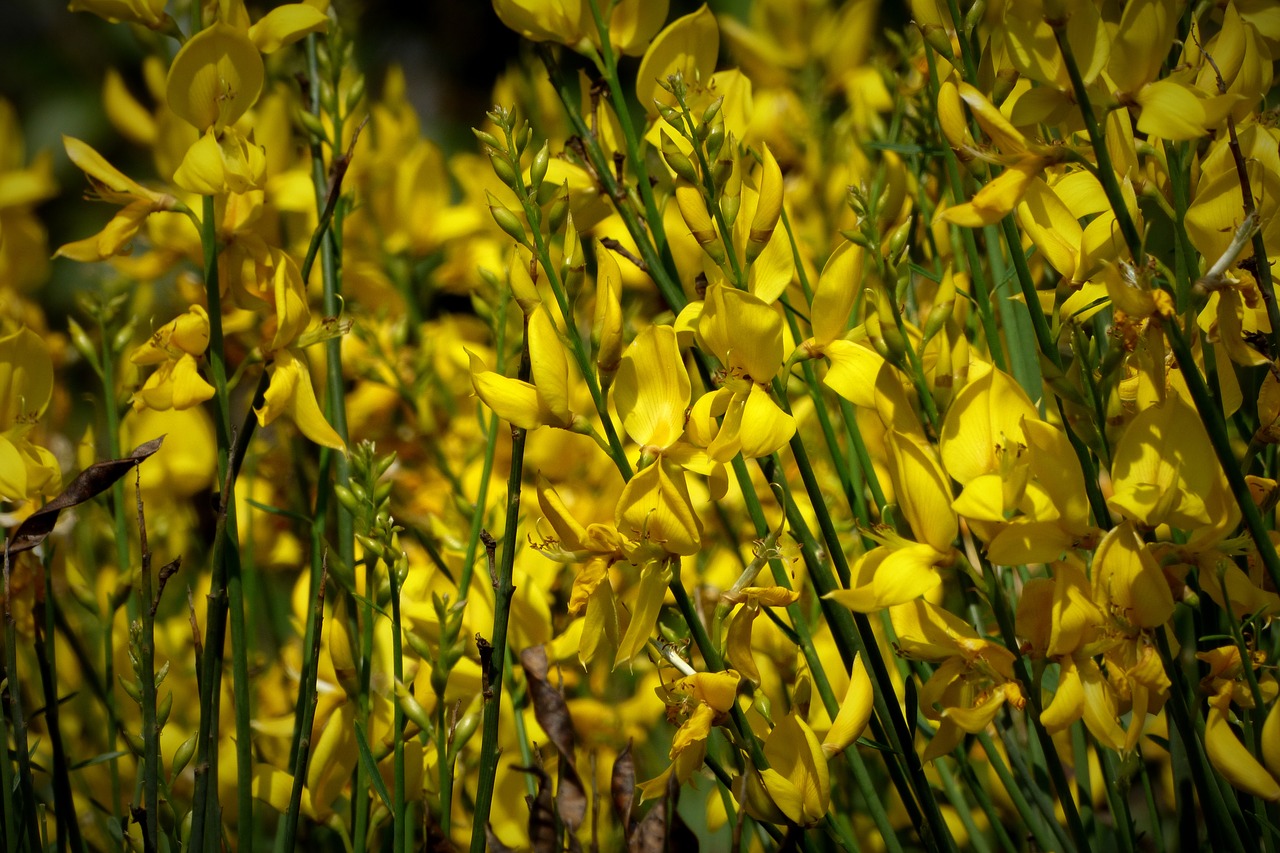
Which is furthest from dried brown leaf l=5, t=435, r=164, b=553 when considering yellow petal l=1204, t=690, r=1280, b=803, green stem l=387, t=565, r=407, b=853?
yellow petal l=1204, t=690, r=1280, b=803

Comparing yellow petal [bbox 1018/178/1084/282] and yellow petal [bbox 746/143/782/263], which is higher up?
yellow petal [bbox 746/143/782/263]

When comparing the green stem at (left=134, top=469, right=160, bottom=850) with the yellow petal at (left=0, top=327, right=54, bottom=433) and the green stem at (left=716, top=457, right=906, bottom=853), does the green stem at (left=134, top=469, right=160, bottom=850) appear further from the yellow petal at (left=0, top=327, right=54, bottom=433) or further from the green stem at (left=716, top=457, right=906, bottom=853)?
the green stem at (left=716, top=457, right=906, bottom=853)

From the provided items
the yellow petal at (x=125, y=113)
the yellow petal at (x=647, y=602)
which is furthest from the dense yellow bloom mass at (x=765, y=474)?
the yellow petal at (x=125, y=113)

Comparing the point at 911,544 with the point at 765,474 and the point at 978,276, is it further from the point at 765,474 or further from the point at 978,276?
the point at 978,276

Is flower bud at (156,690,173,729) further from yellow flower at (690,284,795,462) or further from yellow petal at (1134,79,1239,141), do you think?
yellow petal at (1134,79,1239,141)

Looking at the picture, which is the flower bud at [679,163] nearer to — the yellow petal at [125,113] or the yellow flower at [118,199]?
the yellow flower at [118,199]

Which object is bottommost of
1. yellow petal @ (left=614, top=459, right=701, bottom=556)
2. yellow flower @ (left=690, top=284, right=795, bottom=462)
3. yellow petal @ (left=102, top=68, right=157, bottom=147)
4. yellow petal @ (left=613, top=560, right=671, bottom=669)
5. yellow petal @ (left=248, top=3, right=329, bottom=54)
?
yellow petal @ (left=613, top=560, right=671, bottom=669)


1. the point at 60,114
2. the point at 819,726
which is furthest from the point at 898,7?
the point at 819,726

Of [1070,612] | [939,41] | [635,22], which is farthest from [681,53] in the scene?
[1070,612]

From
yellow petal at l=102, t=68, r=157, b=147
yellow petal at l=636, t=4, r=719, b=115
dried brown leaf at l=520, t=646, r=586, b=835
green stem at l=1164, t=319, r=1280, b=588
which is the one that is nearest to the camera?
green stem at l=1164, t=319, r=1280, b=588

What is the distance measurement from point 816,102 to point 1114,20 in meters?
0.61

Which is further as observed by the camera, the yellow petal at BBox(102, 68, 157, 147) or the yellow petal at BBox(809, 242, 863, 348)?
the yellow petal at BBox(102, 68, 157, 147)

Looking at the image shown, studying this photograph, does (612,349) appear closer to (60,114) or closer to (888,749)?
(888,749)

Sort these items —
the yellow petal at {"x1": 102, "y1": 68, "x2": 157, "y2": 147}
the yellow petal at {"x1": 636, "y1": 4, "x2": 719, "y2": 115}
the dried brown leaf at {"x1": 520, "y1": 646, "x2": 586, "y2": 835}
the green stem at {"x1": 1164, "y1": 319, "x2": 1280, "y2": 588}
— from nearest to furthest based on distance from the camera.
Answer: the green stem at {"x1": 1164, "y1": 319, "x2": 1280, "y2": 588}
the dried brown leaf at {"x1": 520, "y1": 646, "x2": 586, "y2": 835}
the yellow petal at {"x1": 636, "y1": 4, "x2": 719, "y2": 115}
the yellow petal at {"x1": 102, "y1": 68, "x2": 157, "y2": 147}
